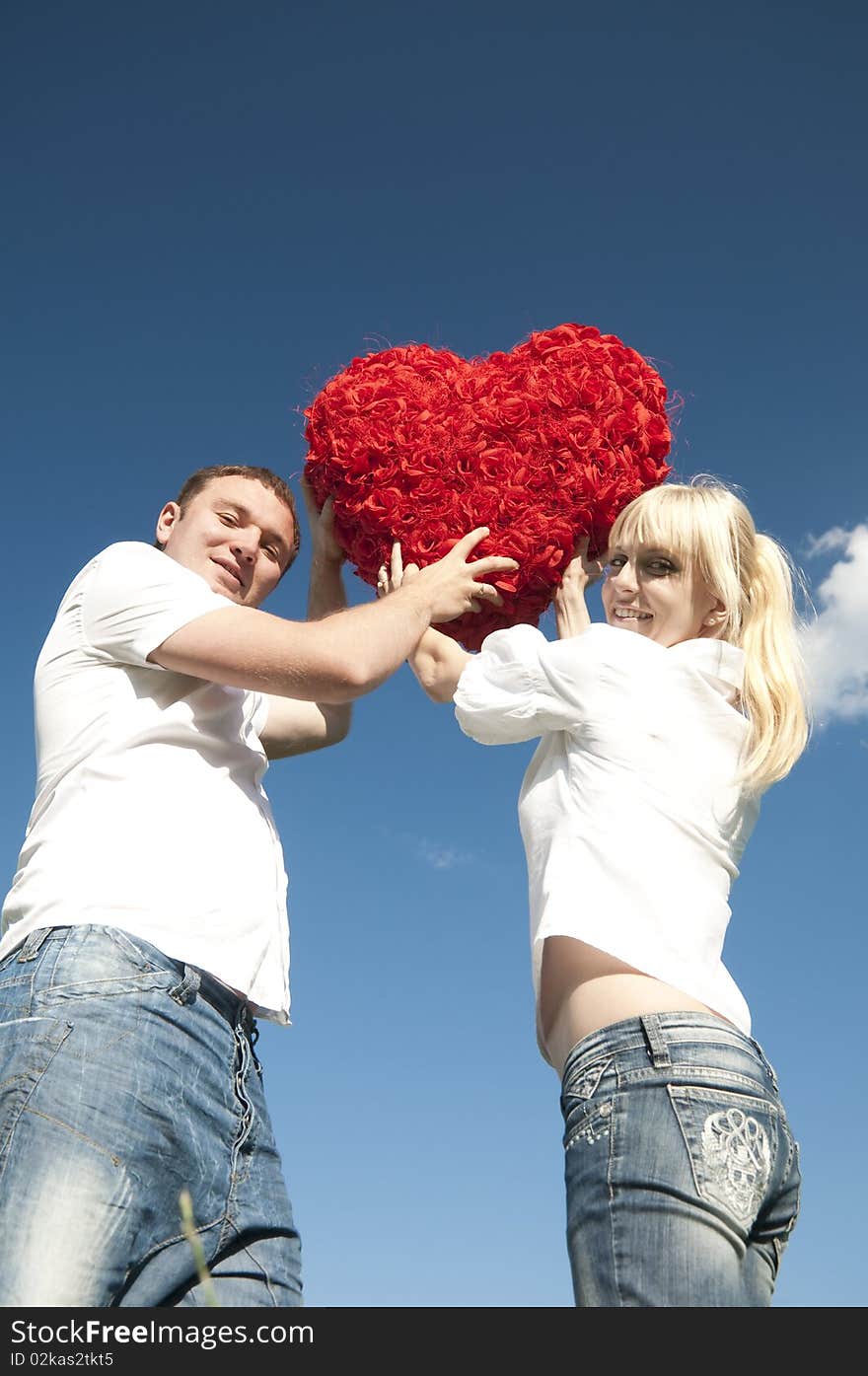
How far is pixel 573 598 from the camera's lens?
4188mm

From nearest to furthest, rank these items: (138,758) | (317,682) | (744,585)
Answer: (138,758)
(317,682)
(744,585)

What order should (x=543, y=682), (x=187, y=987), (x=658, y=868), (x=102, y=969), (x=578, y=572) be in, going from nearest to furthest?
(x=102, y=969)
(x=187, y=987)
(x=658, y=868)
(x=543, y=682)
(x=578, y=572)

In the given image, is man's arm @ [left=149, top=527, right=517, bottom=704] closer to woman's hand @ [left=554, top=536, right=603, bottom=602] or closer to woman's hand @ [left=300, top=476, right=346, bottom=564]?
woman's hand @ [left=554, top=536, right=603, bottom=602]

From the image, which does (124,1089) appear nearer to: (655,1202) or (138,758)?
(138,758)

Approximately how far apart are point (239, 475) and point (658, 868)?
7.42ft

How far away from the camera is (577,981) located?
287cm

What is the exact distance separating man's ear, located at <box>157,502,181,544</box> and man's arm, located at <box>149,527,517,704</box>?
3.27 feet

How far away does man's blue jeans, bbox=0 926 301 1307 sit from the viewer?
2.43m

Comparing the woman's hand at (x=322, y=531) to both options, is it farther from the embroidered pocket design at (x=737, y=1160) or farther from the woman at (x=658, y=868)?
the embroidered pocket design at (x=737, y=1160)

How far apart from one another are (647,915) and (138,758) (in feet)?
4.80

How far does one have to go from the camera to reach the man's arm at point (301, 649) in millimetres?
3264

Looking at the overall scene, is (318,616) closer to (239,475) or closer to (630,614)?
(239,475)

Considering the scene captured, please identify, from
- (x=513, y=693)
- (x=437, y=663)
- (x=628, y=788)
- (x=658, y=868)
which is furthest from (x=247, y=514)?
(x=658, y=868)
